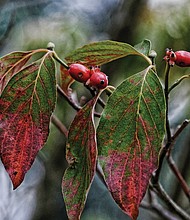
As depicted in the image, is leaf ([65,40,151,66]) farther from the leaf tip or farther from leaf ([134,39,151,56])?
the leaf tip

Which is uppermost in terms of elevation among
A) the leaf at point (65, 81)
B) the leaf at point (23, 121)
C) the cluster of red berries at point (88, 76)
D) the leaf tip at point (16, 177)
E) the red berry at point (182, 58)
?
the red berry at point (182, 58)

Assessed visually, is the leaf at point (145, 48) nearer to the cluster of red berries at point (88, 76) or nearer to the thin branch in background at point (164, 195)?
the cluster of red berries at point (88, 76)

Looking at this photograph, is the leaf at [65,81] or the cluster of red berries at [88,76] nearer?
the cluster of red berries at [88,76]

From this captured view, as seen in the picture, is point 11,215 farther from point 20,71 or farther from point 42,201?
point 20,71

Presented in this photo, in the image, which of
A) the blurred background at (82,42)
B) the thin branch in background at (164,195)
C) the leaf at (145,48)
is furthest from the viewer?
the blurred background at (82,42)

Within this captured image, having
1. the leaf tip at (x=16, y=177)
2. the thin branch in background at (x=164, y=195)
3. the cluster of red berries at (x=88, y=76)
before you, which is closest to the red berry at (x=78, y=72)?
the cluster of red berries at (x=88, y=76)

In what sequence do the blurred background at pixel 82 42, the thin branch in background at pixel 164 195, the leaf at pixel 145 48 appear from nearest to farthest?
the leaf at pixel 145 48
the thin branch in background at pixel 164 195
the blurred background at pixel 82 42

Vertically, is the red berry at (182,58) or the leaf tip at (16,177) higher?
the red berry at (182,58)
